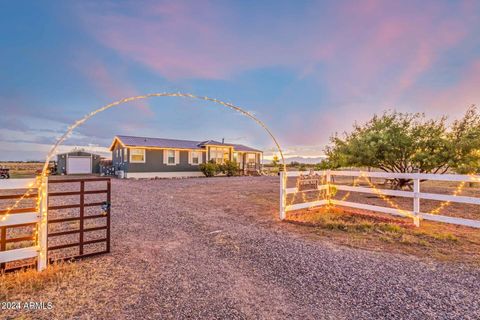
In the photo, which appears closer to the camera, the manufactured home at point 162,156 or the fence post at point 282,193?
the fence post at point 282,193

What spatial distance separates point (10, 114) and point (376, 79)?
23891mm

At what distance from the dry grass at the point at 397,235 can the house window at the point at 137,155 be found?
64.0ft

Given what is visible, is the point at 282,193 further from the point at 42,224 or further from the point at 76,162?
the point at 76,162

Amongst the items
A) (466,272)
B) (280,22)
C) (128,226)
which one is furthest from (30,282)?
(280,22)

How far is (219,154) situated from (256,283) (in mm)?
25329

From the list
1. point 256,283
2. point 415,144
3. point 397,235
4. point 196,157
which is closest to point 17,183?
point 256,283

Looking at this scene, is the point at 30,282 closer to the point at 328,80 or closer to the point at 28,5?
the point at 28,5

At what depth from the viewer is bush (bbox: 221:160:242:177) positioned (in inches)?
1086

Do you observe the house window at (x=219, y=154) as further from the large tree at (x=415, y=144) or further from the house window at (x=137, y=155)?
the large tree at (x=415, y=144)

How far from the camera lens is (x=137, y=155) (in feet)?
76.0

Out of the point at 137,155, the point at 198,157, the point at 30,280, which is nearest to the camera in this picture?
the point at 30,280

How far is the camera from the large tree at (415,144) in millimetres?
9359

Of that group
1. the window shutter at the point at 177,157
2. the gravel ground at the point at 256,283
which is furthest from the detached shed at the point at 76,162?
the gravel ground at the point at 256,283

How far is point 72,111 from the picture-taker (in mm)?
18328
